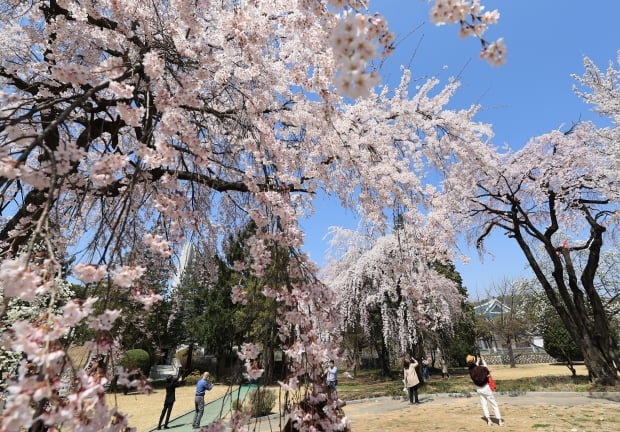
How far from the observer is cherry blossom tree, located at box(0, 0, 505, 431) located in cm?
148

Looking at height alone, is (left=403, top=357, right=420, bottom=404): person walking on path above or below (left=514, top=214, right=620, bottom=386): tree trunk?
below

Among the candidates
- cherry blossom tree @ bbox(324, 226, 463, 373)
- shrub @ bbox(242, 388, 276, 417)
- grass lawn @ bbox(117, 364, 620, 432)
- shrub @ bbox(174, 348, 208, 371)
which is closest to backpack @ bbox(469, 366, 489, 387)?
grass lawn @ bbox(117, 364, 620, 432)

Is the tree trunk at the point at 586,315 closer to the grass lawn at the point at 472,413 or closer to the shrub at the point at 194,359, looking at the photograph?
the grass lawn at the point at 472,413

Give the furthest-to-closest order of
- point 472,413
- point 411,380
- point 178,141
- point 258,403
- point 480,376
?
point 411,380
point 472,413
point 480,376
point 178,141
point 258,403

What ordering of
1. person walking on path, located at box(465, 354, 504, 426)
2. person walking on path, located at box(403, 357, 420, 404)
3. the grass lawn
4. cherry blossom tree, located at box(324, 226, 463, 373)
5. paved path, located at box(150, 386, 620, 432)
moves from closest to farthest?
the grass lawn → person walking on path, located at box(465, 354, 504, 426) → paved path, located at box(150, 386, 620, 432) → person walking on path, located at box(403, 357, 420, 404) → cherry blossom tree, located at box(324, 226, 463, 373)

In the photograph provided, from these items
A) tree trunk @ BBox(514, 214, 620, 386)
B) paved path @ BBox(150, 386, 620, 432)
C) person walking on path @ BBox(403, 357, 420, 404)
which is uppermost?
tree trunk @ BBox(514, 214, 620, 386)

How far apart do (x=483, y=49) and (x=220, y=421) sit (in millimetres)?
2835

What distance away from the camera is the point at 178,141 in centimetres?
307

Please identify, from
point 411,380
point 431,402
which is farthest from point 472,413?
point 431,402

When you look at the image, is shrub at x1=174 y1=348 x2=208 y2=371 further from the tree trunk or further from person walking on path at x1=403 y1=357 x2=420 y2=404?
the tree trunk

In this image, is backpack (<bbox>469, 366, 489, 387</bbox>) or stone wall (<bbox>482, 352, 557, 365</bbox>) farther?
stone wall (<bbox>482, 352, 557, 365</bbox>)

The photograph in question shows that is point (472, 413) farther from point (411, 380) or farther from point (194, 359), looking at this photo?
point (194, 359)

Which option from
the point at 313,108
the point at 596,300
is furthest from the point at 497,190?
the point at 313,108

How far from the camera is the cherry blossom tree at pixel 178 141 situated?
1.48 m
